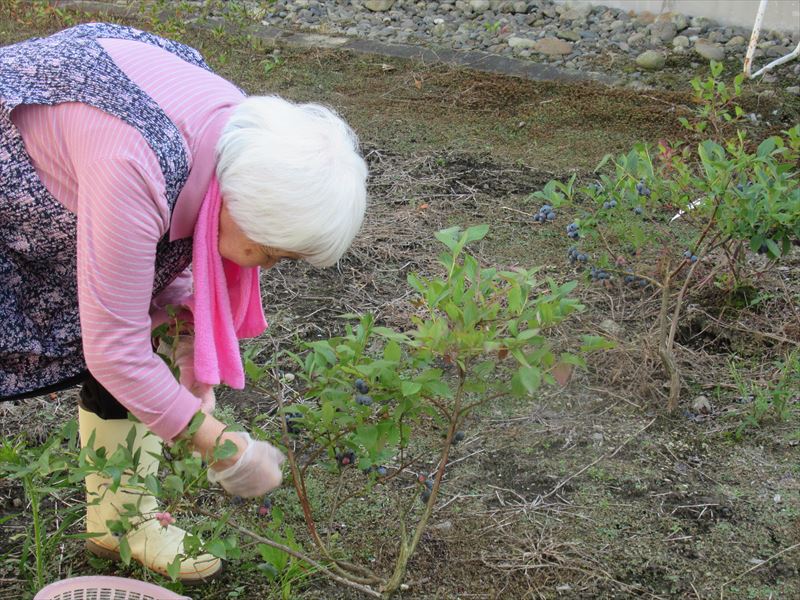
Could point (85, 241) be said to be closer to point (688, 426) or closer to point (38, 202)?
point (38, 202)

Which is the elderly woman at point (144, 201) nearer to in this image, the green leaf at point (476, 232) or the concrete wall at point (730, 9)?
the green leaf at point (476, 232)

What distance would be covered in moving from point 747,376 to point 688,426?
0.28 metres

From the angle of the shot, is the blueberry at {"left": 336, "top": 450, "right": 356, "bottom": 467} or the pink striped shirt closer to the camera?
the pink striped shirt

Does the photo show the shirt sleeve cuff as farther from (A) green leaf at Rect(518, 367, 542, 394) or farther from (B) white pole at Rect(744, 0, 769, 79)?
(B) white pole at Rect(744, 0, 769, 79)

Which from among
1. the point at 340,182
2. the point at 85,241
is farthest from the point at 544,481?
the point at 85,241

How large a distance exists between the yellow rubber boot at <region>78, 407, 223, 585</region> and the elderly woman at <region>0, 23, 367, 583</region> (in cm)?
27

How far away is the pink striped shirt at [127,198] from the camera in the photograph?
148 centimetres

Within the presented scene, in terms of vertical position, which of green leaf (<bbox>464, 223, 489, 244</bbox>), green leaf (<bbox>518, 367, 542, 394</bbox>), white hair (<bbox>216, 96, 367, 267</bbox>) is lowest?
A: green leaf (<bbox>518, 367, 542, 394</bbox>)

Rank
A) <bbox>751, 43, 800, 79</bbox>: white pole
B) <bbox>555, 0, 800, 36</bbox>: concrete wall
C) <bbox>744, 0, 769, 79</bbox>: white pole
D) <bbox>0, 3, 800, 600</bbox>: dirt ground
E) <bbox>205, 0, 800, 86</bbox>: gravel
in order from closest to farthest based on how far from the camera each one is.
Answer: <bbox>0, 3, 800, 600</bbox>: dirt ground → <bbox>744, 0, 769, 79</bbox>: white pole → <bbox>751, 43, 800, 79</bbox>: white pole → <bbox>205, 0, 800, 86</bbox>: gravel → <bbox>555, 0, 800, 36</bbox>: concrete wall

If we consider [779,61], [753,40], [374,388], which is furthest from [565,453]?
[779,61]

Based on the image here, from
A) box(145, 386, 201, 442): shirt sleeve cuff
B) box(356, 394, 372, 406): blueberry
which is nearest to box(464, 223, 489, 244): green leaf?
box(356, 394, 372, 406): blueberry

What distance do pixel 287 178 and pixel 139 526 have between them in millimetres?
968

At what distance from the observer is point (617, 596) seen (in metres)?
2.10

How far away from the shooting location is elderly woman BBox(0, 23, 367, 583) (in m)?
1.50
